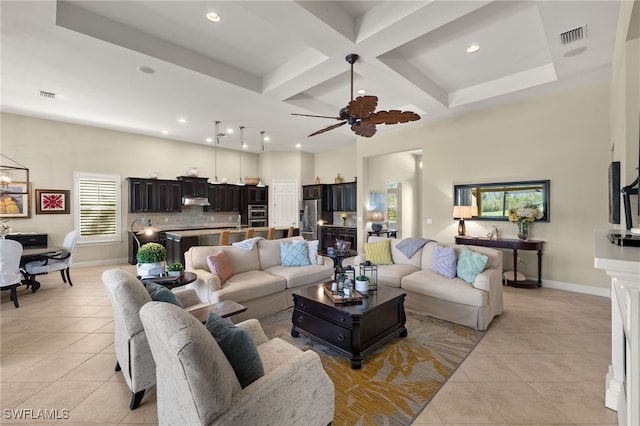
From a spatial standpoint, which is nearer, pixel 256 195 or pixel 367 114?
pixel 367 114

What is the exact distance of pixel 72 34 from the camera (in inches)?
123

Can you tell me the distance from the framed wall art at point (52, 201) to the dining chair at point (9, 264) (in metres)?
2.94

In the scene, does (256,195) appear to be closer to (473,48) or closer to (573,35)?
(473,48)

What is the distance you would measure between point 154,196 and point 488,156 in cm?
803

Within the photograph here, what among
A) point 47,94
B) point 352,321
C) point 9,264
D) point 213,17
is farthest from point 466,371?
point 47,94

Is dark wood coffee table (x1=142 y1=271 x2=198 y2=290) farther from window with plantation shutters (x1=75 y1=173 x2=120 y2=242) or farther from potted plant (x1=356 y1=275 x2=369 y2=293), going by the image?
window with plantation shutters (x1=75 y1=173 x2=120 y2=242)

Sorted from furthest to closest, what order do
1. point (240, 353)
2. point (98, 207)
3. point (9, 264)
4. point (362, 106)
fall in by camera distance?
point (98, 207), point (9, 264), point (362, 106), point (240, 353)

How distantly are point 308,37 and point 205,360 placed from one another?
11.0 feet

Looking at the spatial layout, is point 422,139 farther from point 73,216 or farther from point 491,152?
point 73,216

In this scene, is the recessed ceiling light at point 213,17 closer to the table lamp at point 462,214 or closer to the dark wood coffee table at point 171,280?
the dark wood coffee table at point 171,280

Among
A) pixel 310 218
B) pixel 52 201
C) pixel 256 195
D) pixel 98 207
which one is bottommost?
pixel 310 218

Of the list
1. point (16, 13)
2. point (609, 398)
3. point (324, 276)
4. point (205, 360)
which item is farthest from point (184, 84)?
point (609, 398)

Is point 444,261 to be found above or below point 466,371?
above

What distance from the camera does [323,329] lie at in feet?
9.27
